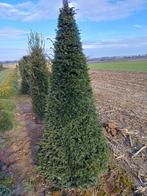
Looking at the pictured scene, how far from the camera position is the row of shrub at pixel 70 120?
757cm

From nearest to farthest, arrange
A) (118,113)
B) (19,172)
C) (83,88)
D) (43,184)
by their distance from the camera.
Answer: (83,88) → (43,184) → (19,172) → (118,113)

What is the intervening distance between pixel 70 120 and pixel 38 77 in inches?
340

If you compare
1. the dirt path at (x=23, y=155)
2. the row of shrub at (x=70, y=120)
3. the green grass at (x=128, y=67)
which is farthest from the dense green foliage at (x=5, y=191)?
the green grass at (x=128, y=67)

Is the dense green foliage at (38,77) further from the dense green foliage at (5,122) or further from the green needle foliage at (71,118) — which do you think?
the green needle foliage at (71,118)

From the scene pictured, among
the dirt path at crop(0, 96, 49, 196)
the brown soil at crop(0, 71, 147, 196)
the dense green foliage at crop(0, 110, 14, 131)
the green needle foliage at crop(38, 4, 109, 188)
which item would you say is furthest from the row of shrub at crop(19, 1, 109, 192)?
the dense green foliage at crop(0, 110, 14, 131)

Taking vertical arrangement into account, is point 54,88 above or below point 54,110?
above

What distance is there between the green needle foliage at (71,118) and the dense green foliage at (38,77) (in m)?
7.41

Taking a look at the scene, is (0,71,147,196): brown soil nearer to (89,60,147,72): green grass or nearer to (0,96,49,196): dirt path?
(0,96,49,196): dirt path

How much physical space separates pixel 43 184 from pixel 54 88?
235 centimetres

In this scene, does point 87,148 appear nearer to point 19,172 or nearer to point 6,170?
point 19,172

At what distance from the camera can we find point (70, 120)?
7586 millimetres

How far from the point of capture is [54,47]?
308 inches

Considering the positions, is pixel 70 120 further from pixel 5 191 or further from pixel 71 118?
pixel 5 191

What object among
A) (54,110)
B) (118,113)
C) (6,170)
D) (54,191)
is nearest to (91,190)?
(54,191)
